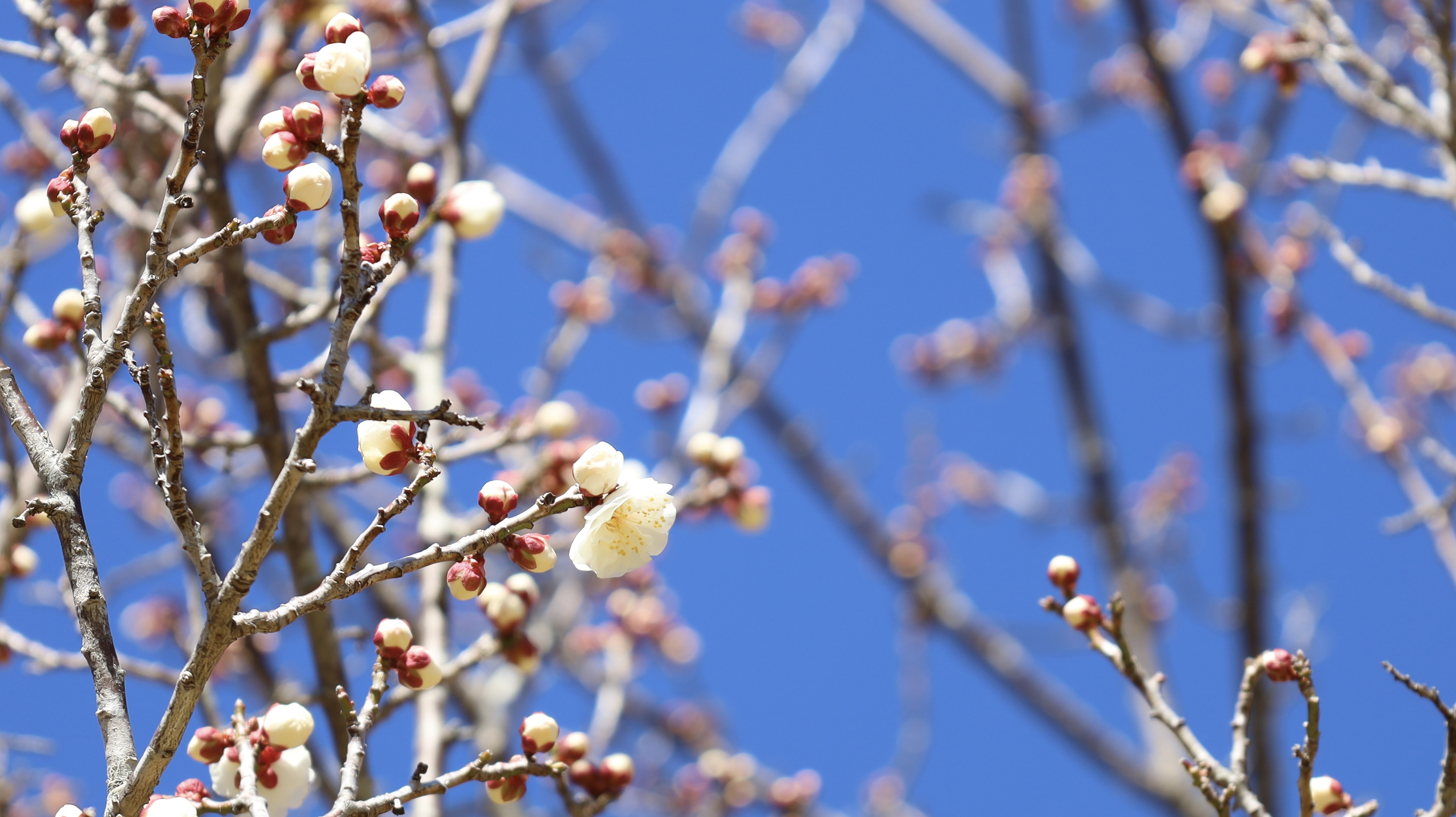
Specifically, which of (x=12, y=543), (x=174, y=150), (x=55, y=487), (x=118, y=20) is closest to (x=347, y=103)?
(x=55, y=487)

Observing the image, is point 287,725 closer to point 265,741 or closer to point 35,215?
point 265,741

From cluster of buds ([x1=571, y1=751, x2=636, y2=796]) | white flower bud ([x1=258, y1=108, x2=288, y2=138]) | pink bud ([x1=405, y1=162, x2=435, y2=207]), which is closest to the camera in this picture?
white flower bud ([x1=258, y1=108, x2=288, y2=138])

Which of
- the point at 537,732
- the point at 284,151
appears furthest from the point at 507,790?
the point at 284,151

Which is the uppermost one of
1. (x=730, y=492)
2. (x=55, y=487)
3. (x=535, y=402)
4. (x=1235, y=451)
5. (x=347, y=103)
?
(x=535, y=402)

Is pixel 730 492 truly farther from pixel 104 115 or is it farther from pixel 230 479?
pixel 230 479

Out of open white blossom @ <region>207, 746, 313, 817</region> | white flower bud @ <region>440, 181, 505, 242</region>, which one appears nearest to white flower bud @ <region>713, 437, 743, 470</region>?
white flower bud @ <region>440, 181, 505, 242</region>

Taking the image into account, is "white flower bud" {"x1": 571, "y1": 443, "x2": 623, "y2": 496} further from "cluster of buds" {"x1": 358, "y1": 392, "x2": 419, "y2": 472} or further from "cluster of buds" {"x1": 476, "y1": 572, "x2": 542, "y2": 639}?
"cluster of buds" {"x1": 476, "y1": 572, "x2": 542, "y2": 639}
